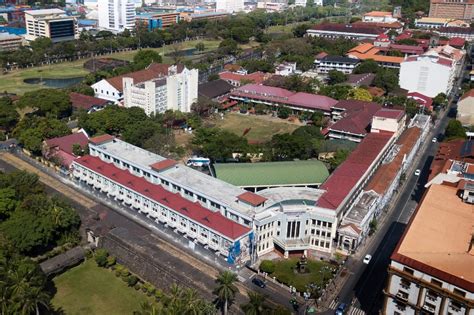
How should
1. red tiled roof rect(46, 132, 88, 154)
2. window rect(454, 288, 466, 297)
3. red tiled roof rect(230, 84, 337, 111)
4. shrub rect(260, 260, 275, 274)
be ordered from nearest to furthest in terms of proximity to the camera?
window rect(454, 288, 466, 297) → shrub rect(260, 260, 275, 274) → red tiled roof rect(46, 132, 88, 154) → red tiled roof rect(230, 84, 337, 111)

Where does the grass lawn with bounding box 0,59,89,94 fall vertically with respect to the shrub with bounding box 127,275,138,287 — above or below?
above

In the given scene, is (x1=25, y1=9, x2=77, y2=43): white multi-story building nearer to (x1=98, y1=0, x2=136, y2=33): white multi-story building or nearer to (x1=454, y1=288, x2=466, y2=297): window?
(x1=98, y1=0, x2=136, y2=33): white multi-story building

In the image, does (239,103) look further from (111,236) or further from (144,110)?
(111,236)

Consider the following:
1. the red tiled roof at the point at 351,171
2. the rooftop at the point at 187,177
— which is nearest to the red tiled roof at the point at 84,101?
the rooftop at the point at 187,177

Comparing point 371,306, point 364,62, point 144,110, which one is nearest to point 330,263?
point 371,306

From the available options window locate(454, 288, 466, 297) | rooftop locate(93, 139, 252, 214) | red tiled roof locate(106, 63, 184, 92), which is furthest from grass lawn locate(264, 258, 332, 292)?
red tiled roof locate(106, 63, 184, 92)

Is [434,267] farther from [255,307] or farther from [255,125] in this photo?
[255,125]
